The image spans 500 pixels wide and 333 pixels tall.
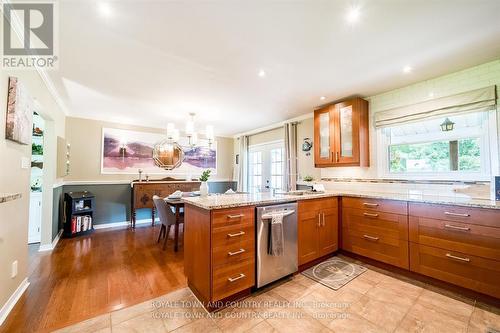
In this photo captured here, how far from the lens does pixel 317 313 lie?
172cm

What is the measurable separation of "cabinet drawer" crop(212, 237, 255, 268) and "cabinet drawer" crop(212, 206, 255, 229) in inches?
7.5

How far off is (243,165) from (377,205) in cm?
392

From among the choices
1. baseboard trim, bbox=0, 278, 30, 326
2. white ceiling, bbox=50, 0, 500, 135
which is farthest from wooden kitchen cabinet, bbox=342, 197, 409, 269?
baseboard trim, bbox=0, 278, 30, 326

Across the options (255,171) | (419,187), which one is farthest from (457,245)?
(255,171)

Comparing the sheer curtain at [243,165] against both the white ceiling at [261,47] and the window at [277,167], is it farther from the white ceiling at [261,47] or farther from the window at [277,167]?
the white ceiling at [261,47]

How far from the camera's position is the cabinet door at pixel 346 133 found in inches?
123

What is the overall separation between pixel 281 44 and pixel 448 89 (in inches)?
89.5

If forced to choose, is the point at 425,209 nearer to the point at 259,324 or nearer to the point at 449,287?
the point at 449,287

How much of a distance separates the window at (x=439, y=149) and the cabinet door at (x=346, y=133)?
422 millimetres

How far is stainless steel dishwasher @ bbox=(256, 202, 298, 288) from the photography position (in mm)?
1991

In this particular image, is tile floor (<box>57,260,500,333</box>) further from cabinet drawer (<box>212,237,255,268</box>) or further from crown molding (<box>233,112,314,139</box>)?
crown molding (<box>233,112,314,139</box>)

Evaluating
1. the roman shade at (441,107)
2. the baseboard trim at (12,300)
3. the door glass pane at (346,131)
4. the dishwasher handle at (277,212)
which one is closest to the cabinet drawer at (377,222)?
the door glass pane at (346,131)

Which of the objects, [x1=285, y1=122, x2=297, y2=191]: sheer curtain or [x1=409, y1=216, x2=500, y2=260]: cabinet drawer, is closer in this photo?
[x1=409, y1=216, x2=500, y2=260]: cabinet drawer

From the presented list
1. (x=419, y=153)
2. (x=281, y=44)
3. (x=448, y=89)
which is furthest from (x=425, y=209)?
(x=281, y=44)
